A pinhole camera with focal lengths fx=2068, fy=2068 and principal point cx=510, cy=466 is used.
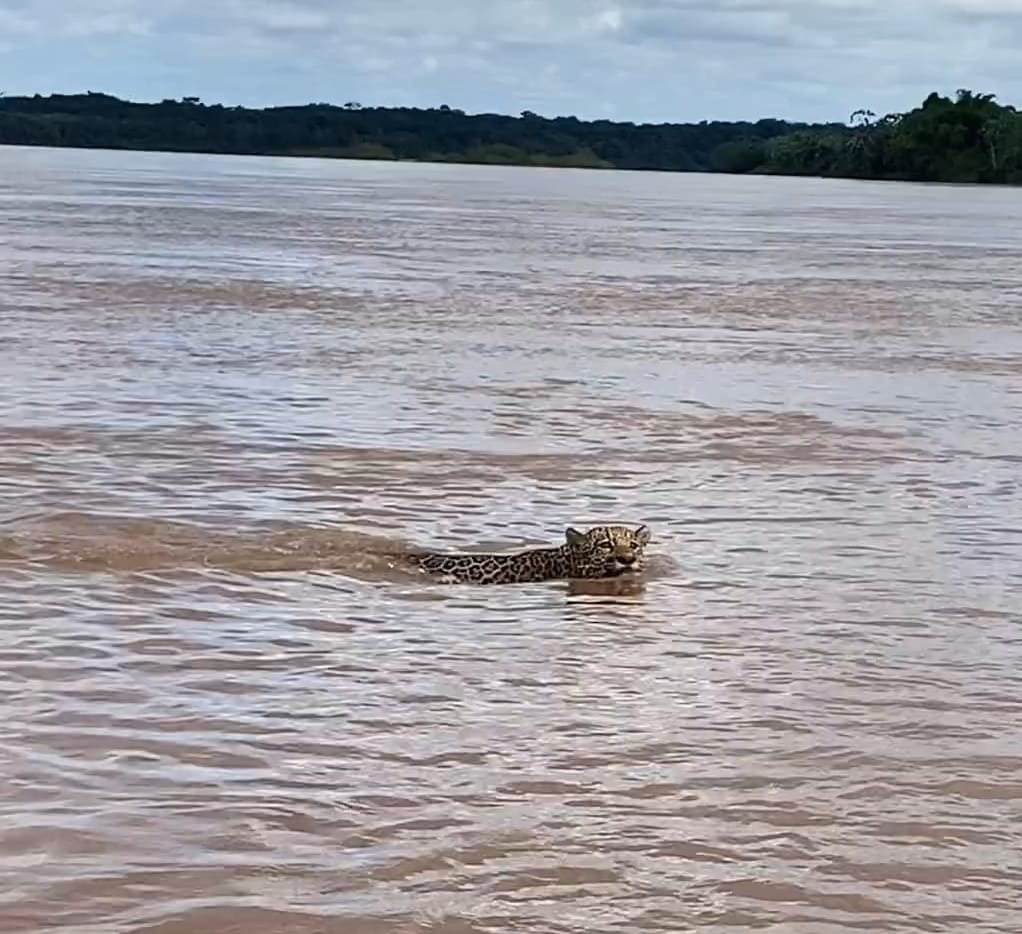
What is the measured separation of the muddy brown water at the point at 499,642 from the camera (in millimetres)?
5289

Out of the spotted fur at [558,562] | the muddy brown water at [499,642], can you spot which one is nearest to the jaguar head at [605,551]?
the spotted fur at [558,562]

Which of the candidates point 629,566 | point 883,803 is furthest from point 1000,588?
point 883,803

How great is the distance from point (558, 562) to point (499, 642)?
4.51 ft

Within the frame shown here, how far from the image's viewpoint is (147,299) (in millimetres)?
24391

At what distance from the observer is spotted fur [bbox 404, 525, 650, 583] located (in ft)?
29.8

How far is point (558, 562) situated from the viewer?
9227 millimetres

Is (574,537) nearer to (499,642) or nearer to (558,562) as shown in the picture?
(558,562)

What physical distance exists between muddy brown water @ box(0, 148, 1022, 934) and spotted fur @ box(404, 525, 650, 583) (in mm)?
138

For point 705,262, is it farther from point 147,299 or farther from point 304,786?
point 304,786

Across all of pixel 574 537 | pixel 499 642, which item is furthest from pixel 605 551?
pixel 499 642

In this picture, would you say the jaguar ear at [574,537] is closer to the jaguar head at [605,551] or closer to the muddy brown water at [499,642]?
Answer: the jaguar head at [605,551]

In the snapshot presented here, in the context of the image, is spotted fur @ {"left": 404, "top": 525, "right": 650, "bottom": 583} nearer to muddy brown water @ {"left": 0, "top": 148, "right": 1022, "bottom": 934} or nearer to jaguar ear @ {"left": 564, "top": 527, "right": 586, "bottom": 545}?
jaguar ear @ {"left": 564, "top": 527, "right": 586, "bottom": 545}

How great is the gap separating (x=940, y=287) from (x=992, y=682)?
24644 millimetres

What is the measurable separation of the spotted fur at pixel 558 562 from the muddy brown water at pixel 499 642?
0.45ft
